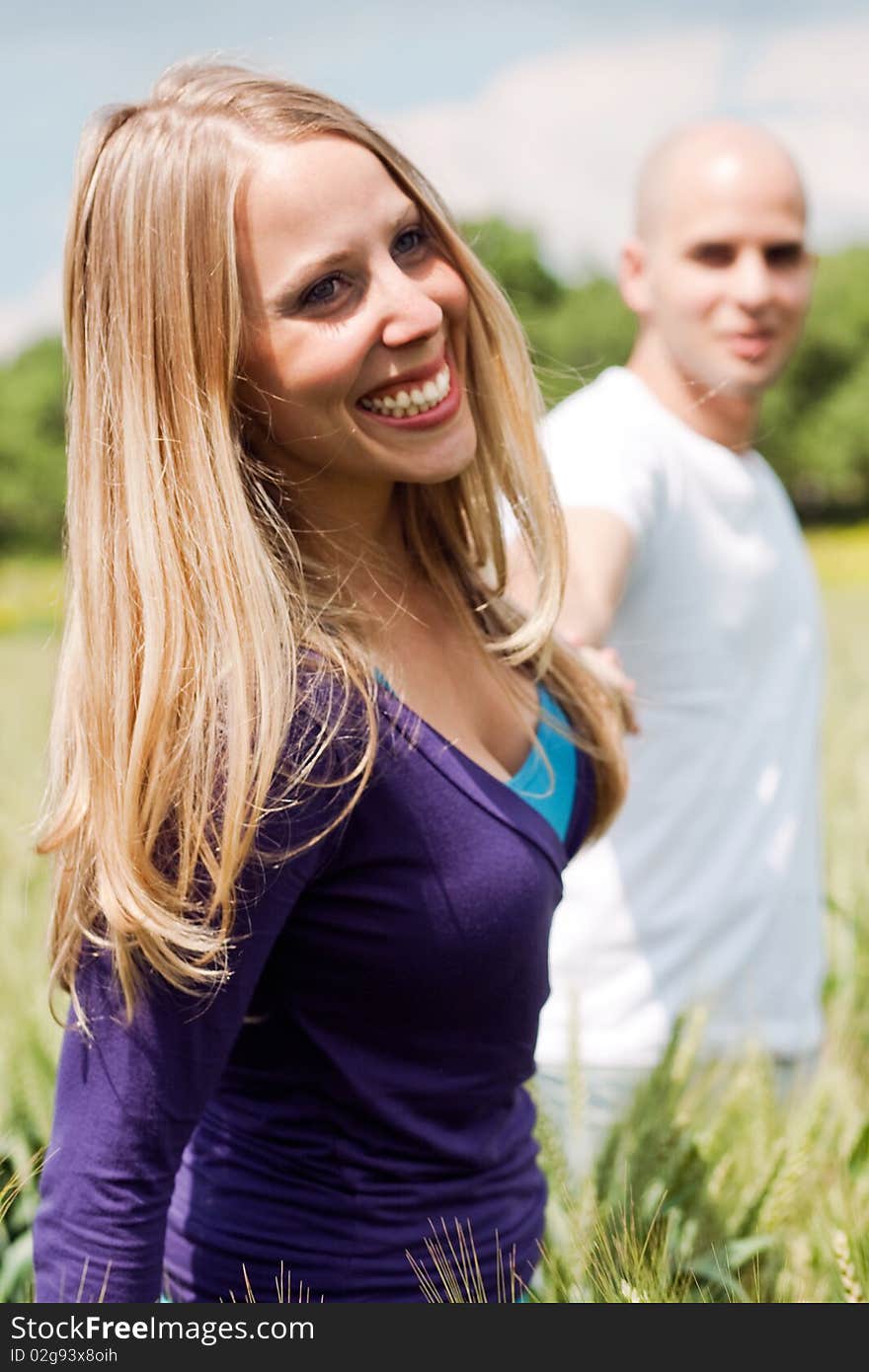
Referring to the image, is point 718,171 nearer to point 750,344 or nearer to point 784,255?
point 784,255

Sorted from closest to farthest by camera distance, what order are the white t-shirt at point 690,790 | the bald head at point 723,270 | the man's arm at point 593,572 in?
the man's arm at point 593,572 → the white t-shirt at point 690,790 → the bald head at point 723,270

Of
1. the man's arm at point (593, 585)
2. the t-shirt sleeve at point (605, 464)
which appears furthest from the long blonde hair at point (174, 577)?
the t-shirt sleeve at point (605, 464)

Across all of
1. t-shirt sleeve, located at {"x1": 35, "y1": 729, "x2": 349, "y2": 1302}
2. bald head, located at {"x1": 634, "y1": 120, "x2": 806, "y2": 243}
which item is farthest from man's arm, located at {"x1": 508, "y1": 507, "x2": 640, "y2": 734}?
bald head, located at {"x1": 634, "y1": 120, "x2": 806, "y2": 243}

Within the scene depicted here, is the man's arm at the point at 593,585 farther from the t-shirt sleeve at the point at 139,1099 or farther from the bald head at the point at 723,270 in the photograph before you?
the t-shirt sleeve at the point at 139,1099

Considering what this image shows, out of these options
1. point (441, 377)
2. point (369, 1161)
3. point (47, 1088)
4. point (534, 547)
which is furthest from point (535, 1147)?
point (47, 1088)

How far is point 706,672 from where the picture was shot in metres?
1.91

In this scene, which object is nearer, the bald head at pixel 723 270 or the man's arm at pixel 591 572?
the man's arm at pixel 591 572

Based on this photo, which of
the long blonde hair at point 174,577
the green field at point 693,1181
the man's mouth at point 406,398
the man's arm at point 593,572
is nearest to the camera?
the long blonde hair at point 174,577

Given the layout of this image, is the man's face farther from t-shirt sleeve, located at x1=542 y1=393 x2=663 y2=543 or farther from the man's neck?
t-shirt sleeve, located at x1=542 y1=393 x2=663 y2=543

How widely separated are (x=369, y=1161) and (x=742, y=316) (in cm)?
129

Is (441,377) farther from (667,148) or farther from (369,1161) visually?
(667,148)

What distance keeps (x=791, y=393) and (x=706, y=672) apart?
107 ft

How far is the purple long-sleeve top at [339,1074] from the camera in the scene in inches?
39.3

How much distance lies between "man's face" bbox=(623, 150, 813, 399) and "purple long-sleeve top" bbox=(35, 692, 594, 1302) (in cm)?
104
